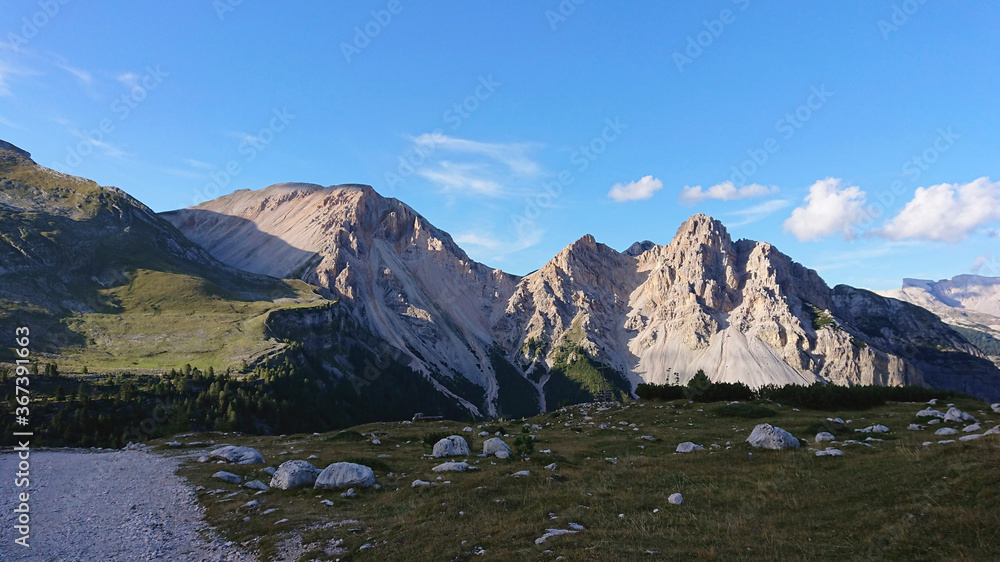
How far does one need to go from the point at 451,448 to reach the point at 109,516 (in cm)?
2040

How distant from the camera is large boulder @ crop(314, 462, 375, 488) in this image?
2822cm

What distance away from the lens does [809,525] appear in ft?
53.6

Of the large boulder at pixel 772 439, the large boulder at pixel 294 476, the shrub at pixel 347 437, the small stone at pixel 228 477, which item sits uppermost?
the large boulder at pixel 772 439

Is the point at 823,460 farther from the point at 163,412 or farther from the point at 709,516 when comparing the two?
the point at 163,412

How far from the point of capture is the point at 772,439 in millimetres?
32500

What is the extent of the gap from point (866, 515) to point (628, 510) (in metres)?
7.81

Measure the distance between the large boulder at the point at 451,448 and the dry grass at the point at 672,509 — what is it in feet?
9.16

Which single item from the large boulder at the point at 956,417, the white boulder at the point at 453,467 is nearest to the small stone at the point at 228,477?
the white boulder at the point at 453,467

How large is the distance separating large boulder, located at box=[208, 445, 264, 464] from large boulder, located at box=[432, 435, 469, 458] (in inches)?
582

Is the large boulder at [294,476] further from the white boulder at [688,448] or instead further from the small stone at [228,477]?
the white boulder at [688,448]

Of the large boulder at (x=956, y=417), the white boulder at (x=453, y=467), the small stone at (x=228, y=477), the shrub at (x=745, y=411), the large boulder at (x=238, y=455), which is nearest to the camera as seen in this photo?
the white boulder at (x=453, y=467)

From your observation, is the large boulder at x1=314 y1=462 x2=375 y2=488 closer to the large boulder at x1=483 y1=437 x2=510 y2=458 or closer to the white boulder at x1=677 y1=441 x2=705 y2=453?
the large boulder at x1=483 y1=437 x2=510 y2=458

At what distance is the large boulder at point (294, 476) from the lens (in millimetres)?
29234

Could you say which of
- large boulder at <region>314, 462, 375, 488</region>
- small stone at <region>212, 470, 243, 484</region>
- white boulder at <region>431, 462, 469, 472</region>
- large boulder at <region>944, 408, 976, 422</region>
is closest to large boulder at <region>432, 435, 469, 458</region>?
white boulder at <region>431, 462, 469, 472</region>
